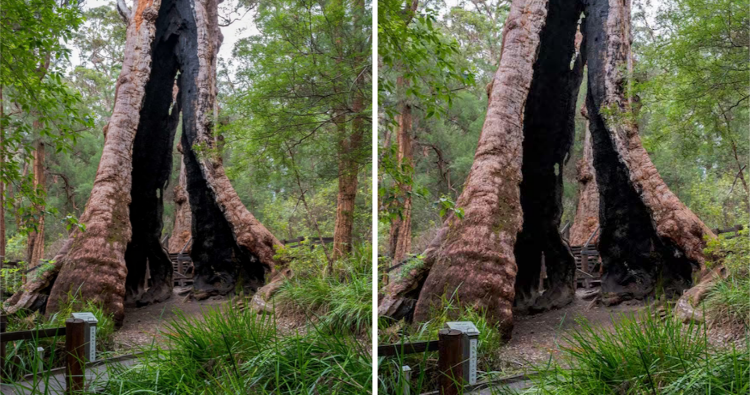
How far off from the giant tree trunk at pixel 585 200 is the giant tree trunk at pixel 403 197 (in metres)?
0.58

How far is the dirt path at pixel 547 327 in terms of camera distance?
1.80m

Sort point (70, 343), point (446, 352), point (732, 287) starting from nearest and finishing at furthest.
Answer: point (732, 287)
point (446, 352)
point (70, 343)

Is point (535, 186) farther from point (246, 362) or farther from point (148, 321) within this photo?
point (148, 321)

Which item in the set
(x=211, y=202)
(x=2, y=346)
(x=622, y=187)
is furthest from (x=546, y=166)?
(x=2, y=346)

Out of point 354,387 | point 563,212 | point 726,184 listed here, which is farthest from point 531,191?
point 354,387

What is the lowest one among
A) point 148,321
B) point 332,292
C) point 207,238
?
point 148,321

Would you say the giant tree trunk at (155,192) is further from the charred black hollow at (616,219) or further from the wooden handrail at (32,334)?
the charred black hollow at (616,219)

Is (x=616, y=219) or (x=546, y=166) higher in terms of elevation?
(x=546, y=166)

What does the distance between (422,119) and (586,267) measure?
2.53ft

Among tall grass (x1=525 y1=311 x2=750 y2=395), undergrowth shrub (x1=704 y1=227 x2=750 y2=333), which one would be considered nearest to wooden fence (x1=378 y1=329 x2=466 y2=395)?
tall grass (x1=525 y1=311 x2=750 y2=395)

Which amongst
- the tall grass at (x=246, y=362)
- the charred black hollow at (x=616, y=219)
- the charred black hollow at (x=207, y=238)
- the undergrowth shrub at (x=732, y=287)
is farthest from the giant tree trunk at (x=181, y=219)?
the undergrowth shrub at (x=732, y=287)

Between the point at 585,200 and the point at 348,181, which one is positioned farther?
the point at 585,200

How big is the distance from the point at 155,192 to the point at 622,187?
166 cm

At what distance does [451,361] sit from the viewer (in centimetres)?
174
